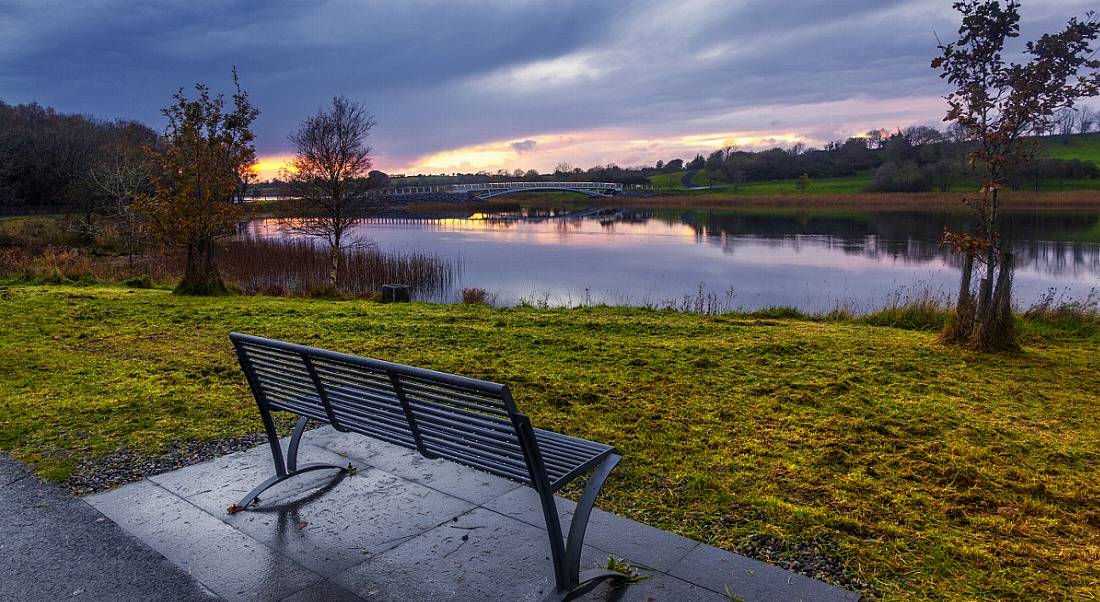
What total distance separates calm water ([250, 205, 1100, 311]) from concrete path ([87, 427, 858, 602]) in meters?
12.2

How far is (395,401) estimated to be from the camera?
3.22 metres

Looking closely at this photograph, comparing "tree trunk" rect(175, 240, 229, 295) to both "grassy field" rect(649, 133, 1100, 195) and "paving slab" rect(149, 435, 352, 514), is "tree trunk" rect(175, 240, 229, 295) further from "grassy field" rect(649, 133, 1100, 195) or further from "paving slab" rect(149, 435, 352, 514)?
"grassy field" rect(649, 133, 1100, 195)

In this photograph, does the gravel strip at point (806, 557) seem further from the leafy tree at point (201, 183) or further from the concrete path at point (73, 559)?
the leafy tree at point (201, 183)

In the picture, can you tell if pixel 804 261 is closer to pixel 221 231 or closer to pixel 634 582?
pixel 221 231

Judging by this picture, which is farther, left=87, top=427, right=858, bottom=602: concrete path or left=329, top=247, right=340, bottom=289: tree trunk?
left=329, top=247, right=340, bottom=289: tree trunk

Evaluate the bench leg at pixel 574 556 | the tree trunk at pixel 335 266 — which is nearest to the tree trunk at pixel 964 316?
the bench leg at pixel 574 556

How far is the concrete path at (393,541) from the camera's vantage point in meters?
2.92

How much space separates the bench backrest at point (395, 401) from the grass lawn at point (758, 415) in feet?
4.01

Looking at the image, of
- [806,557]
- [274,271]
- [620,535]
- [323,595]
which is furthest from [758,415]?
[274,271]

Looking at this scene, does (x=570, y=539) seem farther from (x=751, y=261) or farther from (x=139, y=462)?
(x=751, y=261)

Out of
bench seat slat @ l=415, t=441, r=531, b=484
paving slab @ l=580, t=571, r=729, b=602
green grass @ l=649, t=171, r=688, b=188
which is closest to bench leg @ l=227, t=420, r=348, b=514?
bench seat slat @ l=415, t=441, r=531, b=484

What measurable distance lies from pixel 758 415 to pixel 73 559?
451 cm

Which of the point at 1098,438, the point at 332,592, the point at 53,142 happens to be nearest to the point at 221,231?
the point at 332,592

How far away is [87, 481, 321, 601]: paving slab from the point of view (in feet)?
9.77
